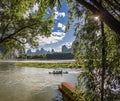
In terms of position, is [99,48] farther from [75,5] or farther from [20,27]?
[20,27]

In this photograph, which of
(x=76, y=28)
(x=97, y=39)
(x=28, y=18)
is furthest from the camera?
(x=28, y=18)

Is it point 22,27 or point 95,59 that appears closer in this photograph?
point 95,59

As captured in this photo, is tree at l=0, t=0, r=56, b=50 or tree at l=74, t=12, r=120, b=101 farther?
→ tree at l=0, t=0, r=56, b=50

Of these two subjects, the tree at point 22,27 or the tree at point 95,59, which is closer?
the tree at point 95,59

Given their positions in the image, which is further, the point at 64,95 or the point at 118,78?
the point at 64,95

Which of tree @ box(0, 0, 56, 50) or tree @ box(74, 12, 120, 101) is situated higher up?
tree @ box(0, 0, 56, 50)

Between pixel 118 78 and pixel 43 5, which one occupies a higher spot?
pixel 43 5

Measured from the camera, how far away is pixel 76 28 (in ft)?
27.3

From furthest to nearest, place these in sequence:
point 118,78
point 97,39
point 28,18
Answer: point 28,18 → point 97,39 → point 118,78

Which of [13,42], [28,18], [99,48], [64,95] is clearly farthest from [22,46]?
[64,95]

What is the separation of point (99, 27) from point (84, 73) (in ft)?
5.07

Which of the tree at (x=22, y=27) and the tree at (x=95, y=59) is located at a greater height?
the tree at (x=22, y=27)

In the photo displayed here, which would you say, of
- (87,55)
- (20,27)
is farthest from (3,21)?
(87,55)

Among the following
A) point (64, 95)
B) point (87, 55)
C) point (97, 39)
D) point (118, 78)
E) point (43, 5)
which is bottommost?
point (64, 95)
